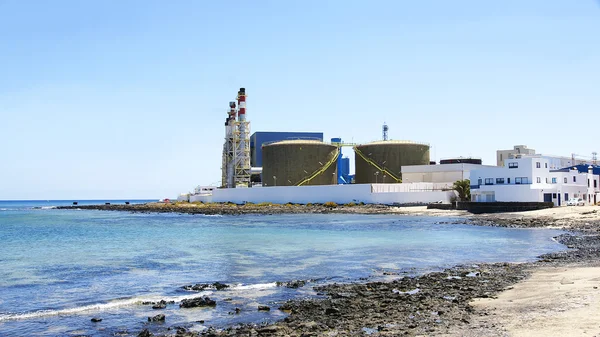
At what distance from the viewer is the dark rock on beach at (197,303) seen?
14500mm

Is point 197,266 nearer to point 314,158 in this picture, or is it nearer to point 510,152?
point 314,158

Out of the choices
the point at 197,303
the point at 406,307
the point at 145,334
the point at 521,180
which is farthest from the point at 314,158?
the point at 145,334

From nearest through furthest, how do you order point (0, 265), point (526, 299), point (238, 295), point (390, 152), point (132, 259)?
1. point (526, 299)
2. point (238, 295)
3. point (0, 265)
4. point (132, 259)
5. point (390, 152)

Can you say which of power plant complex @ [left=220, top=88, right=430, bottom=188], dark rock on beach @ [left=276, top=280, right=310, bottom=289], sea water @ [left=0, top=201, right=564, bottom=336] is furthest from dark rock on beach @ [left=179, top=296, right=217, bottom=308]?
power plant complex @ [left=220, top=88, right=430, bottom=188]

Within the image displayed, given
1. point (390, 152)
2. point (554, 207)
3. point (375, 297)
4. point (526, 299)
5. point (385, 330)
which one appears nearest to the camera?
point (385, 330)

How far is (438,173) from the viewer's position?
264 feet

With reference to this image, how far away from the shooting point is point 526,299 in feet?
43.0

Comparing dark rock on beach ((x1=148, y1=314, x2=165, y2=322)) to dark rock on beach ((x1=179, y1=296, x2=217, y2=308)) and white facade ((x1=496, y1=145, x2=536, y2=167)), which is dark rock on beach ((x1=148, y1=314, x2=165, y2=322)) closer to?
dark rock on beach ((x1=179, y1=296, x2=217, y2=308))

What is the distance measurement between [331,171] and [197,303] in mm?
76656

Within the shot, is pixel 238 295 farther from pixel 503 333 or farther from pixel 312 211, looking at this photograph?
pixel 312 211

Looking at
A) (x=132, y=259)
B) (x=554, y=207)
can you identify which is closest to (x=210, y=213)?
(x=554, y=207)

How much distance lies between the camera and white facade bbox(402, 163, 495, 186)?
77.9 meters

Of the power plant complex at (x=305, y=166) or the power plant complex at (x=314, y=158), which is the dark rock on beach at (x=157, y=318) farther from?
the power plant complex at (x=314, y=158)

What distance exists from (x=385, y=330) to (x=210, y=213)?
66.1 meters
